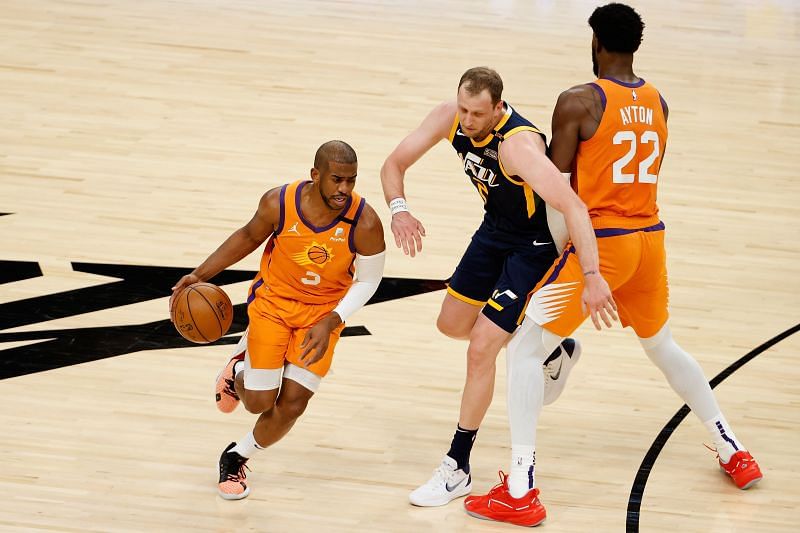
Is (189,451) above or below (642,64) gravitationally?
below

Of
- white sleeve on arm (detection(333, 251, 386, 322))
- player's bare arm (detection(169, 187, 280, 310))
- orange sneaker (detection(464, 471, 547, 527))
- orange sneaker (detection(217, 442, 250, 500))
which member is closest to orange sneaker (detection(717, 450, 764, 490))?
orange sneaker (detection(464, 471, 547, 527))

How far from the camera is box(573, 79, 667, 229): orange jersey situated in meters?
4.70

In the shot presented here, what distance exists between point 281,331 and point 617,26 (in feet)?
6.06

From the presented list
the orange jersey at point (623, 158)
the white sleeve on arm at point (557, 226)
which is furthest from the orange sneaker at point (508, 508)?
the orange jersey at point (623, 158)

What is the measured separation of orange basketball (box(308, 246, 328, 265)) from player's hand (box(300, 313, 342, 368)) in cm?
24

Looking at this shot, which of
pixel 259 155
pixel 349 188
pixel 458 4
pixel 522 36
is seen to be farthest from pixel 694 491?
pixel 458 4

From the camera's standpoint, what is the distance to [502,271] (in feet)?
16.8

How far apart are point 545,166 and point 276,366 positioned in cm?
138

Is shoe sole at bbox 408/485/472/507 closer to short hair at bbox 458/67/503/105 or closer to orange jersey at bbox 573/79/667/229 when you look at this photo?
orange jersey at bbox 573/79/667/229

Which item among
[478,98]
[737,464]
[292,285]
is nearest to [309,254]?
[292,285]

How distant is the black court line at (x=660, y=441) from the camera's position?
4.93 meters

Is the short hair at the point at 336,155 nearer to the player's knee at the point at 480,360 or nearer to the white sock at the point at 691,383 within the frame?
the player's knee at the point at 480,360

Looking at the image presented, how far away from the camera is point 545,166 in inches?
181

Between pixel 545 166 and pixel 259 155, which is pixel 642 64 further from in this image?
pixel 545 166
